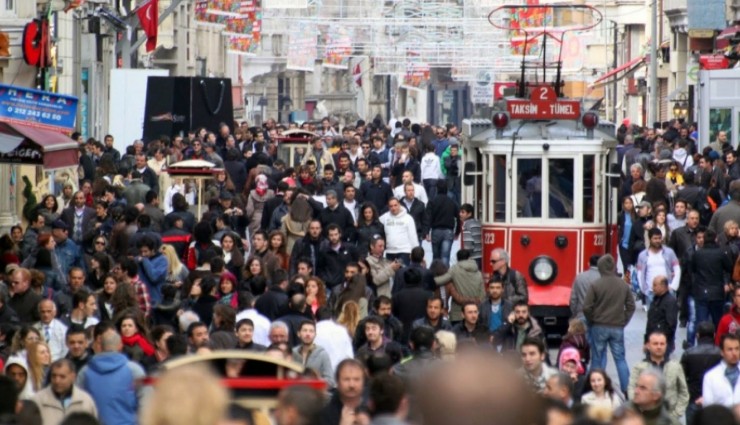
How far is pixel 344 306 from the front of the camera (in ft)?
52.3

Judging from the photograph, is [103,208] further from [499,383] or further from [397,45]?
[397,45]

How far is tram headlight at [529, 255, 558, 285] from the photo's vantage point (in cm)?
1942

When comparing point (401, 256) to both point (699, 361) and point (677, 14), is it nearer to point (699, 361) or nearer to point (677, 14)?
point (699, 361)

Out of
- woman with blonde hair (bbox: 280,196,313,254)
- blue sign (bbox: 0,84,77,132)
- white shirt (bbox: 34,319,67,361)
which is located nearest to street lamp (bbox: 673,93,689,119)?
woman with blonde hair (bbox: 280,196,313,254)

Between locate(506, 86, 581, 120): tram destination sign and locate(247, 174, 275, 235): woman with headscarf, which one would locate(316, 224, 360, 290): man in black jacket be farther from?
locate(247, 174, 275, 235): woman with headscarf

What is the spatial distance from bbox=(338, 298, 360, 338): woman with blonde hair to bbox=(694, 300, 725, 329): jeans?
186 inches

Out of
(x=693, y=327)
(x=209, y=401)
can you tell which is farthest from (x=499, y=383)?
(x=693, y=327)

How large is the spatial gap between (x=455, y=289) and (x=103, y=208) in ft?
21.1

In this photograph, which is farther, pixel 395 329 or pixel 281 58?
pixel 281 58

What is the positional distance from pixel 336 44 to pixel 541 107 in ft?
157

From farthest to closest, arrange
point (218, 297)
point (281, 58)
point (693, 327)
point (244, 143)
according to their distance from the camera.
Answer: point (281, 58)
point (244, 143)
point (693, 327)
point (218, 297)

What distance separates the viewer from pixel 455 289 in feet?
58.2

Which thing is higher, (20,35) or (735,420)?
(20,35)

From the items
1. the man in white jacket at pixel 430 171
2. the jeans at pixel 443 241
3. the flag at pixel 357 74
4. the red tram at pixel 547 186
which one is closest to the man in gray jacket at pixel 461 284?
the red tram at pixel 547 186
